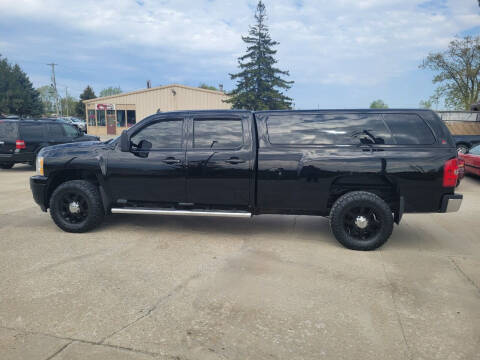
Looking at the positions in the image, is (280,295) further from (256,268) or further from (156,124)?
(156,124)

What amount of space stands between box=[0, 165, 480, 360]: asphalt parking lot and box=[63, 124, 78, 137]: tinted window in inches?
297

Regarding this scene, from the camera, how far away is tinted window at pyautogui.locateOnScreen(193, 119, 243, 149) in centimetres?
489

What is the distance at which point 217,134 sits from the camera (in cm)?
495

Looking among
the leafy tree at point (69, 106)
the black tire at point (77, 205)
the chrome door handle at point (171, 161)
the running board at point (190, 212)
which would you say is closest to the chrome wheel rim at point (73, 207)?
the black tire at point (77, 205)

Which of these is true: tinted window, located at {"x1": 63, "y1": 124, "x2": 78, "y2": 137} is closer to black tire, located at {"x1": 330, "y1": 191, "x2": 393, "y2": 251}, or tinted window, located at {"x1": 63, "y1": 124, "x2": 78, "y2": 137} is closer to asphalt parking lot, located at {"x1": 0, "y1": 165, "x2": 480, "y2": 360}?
asphalt parking lot, located at {"x1": 0, "y1": 165, "x2": 480, "y2": 360}

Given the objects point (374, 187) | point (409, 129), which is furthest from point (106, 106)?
point (409, 129)

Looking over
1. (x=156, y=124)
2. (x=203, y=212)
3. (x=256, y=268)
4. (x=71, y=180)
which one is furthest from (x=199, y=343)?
(x=71, y=180)

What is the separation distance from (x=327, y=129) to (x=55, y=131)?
10.6m

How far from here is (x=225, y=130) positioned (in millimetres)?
4945

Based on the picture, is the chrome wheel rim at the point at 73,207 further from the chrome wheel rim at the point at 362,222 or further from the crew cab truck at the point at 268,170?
the chrome wheel rim at the point at 362,222

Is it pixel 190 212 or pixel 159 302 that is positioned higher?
pixel 190 212

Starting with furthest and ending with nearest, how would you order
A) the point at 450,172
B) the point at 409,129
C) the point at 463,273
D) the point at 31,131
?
the point at 31,131 → the point at 409,129 → the point at 450,172 → the point at 463,273

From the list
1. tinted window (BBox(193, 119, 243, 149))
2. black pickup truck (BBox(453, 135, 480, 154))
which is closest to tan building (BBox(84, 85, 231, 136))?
black pickup truck (BBox(453, 135, 480, 154))

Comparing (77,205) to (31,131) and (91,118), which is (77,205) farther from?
(91,118)
